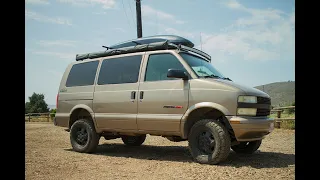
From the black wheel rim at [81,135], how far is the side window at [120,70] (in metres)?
1.28

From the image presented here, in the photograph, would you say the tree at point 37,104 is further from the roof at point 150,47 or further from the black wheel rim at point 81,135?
the roof at point 150,47

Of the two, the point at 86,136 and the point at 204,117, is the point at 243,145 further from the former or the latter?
the point at 86,136

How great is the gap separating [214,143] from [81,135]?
3511 millimetres

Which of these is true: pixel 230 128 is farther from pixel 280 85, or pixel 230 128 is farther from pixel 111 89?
pixel 280 85

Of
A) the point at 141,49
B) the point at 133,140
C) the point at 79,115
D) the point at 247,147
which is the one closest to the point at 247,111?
the point at 247,147

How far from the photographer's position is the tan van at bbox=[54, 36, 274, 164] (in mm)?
5199

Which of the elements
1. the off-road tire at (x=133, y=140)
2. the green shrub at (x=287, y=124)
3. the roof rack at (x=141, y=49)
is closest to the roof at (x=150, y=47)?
the roof rack at (x=141, y=49)

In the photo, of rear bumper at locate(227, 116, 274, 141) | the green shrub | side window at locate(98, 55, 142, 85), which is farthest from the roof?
the green shrub

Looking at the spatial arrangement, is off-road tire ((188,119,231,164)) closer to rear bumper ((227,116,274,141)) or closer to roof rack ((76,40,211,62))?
rear bumper ((227,116,274,141))

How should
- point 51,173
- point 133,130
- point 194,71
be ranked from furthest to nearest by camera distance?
point 133,130 < point 194,71 < point 51,173

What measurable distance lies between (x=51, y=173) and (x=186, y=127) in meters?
2.56

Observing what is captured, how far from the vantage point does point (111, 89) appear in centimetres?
665

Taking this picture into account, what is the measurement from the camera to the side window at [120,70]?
6.44 m
